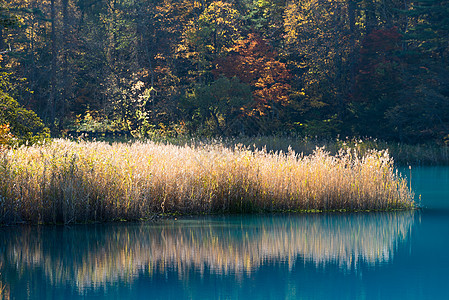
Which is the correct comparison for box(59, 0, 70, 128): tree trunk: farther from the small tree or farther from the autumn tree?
the small tree

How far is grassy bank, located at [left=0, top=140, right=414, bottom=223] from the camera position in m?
11.9

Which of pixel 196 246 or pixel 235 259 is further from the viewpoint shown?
pixel 196 246

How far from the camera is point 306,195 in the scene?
1386 centimetres

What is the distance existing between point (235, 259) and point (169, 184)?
4.32 m

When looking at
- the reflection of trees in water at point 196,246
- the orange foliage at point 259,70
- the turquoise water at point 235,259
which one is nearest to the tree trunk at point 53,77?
the orange foliage at point 259,70

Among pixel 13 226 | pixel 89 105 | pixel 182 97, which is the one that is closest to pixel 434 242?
pixel 13 226

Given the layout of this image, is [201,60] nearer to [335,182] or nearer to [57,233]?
[335,182]

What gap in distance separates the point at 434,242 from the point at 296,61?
28945mm

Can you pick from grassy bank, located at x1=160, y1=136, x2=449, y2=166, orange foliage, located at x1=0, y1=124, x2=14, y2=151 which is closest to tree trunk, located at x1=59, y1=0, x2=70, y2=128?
grassy bank, located at x1=160, y1=136, x2=449, y2=166

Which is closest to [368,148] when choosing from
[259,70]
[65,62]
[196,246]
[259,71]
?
[259,71]

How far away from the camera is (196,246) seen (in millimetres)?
10047

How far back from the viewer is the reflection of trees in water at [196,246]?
8.58m

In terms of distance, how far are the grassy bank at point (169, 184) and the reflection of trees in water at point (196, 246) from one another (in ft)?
1.85

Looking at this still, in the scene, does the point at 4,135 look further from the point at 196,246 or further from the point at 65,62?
the point at 65,62
